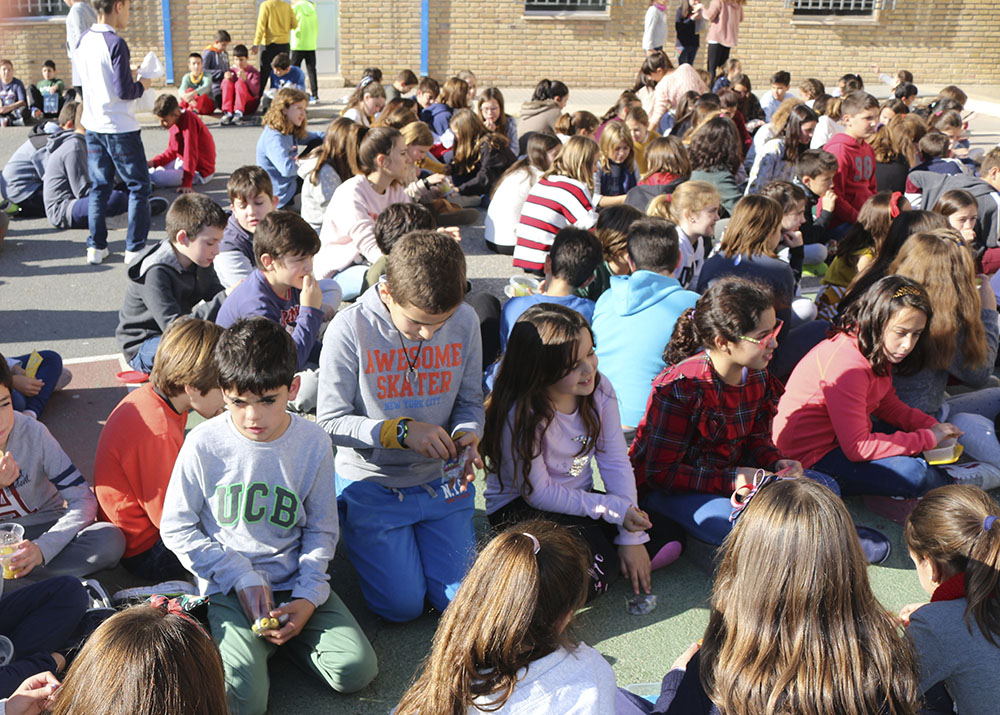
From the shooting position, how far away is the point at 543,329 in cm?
348

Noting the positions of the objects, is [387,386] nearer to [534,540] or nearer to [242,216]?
[534,540]

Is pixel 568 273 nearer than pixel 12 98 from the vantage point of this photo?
Yes

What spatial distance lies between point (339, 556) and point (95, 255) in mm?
4343

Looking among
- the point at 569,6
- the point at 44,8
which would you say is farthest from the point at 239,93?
the point at 569,6

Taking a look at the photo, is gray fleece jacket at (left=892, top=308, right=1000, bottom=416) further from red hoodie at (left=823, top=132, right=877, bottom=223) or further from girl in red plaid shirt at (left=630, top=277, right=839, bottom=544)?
red hoodie at (left=823, top=132, right=877, bottom=223)

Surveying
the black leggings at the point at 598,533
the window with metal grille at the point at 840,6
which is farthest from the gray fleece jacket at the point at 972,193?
the window with metal grille at the point at 840,6

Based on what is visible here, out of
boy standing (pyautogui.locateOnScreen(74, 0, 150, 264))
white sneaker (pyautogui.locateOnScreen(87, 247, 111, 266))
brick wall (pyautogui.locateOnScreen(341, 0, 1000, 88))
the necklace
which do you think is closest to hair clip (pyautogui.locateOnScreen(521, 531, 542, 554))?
the necklace

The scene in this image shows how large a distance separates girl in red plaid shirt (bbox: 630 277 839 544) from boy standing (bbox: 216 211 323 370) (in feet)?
5.45

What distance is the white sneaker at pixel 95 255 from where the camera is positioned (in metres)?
7.04

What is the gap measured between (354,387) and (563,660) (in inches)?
64.7

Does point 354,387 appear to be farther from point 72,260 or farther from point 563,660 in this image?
point 72,260

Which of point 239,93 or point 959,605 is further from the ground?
point 239,93

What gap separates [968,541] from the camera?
8.91ft

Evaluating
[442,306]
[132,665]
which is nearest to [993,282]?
[442,306]
